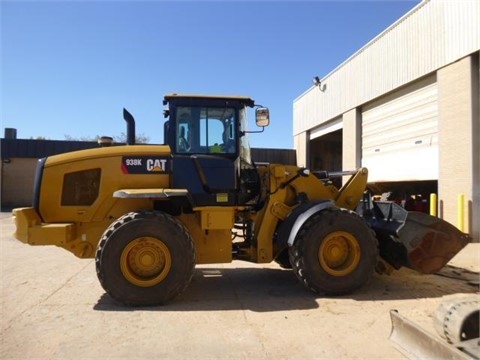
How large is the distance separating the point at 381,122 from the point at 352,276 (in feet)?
42.3

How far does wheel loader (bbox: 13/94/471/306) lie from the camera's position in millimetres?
6004

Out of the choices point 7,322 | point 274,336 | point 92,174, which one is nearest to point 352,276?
point 274,336

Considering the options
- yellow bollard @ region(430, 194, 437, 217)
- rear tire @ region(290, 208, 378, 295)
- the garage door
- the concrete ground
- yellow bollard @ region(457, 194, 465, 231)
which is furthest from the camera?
the garage door

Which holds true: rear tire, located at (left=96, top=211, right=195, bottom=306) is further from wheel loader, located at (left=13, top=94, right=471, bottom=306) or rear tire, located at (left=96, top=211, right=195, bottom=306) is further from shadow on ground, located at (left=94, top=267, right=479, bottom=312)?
shadow on ground, located at (left=94, top=267, right=479, bottom=312)

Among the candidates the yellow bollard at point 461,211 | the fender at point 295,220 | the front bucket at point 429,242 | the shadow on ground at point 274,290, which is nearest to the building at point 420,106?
the yellow bollard at point 461,211

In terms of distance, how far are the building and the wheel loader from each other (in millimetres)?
7110

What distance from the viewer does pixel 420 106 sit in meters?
15.4

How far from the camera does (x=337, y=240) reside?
21.4ft

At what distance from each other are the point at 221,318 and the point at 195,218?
1811mm

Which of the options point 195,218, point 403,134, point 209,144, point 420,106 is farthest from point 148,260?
point 403,134

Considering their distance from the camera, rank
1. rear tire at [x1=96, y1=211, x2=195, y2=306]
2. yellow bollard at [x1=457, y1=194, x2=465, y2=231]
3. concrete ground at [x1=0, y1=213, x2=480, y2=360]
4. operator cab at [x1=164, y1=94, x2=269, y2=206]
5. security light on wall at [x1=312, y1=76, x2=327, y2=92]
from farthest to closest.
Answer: security light on wall at [x1=312, y1=76, x2=327, y2=92]
yellow bollard at [x1=457, y1=194, x2=465, y2=231]
operator cab at [x1=164, y1=94, x2=269, y2=206]
rear tire at [x1=96, y1=211, x2=195, y2=306]
concrete ground at [x1=0, y1=213, x2=480, y2=360]

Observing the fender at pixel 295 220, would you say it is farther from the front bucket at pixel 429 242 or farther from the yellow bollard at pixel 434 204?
the yellow bollard at pixel 434 204

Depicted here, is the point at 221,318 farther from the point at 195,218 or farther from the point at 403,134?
the point at 403,134

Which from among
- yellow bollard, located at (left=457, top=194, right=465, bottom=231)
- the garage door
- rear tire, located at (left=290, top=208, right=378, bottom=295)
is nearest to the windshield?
rear tire, located at (left=290, top=208, right=378, bottom=295)
